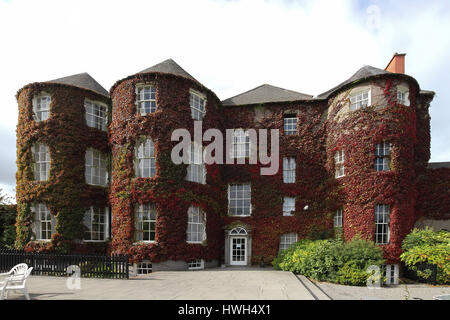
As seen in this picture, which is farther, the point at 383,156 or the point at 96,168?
the point at 96,168

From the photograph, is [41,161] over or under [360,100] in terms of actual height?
under

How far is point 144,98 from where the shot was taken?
17.4m

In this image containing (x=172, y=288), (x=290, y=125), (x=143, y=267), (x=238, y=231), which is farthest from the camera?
(x=290, y=125)

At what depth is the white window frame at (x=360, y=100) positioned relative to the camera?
17734mm

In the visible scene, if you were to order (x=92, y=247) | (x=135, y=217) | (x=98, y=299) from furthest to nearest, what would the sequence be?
(x=92, y=247)
(x=135, y=217)
(x=98, y=299)

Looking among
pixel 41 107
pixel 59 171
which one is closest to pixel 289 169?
pixel 59 171

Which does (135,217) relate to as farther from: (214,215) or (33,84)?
(33,84)

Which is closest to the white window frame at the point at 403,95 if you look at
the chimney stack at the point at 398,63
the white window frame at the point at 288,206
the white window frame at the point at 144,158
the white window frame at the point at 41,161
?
the chimney stack at the point at 398,63

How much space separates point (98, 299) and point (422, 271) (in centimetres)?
1571

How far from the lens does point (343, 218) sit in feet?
59.6

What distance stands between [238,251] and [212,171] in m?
5.89

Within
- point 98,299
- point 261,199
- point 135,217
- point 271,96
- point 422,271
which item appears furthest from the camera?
point 271,96

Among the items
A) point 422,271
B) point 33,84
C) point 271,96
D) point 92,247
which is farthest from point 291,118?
point 33,84
